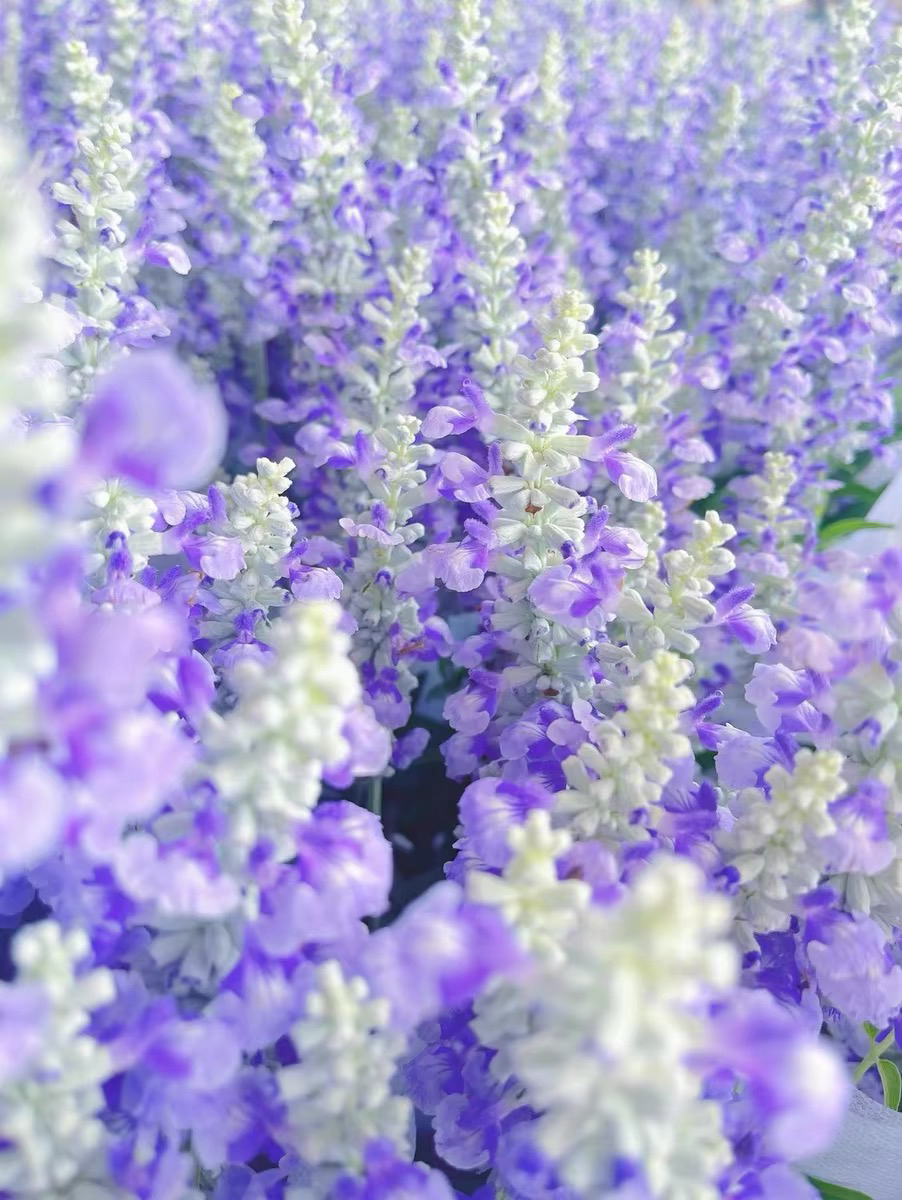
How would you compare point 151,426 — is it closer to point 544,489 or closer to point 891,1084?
point 544,489

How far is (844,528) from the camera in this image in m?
1.25

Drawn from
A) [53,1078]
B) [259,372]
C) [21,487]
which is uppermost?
[21,487]

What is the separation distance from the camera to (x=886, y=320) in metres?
1.18

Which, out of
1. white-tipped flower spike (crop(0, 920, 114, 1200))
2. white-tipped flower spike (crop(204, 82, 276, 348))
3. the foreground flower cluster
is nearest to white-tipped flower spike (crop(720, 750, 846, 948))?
the foreground flower cluster

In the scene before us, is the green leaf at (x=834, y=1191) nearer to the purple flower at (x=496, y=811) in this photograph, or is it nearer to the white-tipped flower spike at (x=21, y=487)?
the purple flower at (x=496, y=811)

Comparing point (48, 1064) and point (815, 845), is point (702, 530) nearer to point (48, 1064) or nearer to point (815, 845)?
point (815, 845)

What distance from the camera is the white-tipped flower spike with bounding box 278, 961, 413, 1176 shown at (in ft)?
1.50

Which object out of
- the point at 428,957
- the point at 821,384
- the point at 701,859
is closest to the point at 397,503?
the point at 701,859

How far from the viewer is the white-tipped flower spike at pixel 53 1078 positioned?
43 centimetres

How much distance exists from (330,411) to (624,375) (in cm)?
29

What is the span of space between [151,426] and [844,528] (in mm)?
1016

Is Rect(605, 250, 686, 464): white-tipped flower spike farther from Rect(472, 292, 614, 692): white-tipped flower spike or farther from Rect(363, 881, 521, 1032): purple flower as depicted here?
Rect(363, 881, 521, 1032): purple flower

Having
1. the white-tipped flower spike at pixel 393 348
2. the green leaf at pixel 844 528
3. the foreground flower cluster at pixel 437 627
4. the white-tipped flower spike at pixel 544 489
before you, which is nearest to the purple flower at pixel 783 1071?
the foreground flower cluster at pixel 437 627

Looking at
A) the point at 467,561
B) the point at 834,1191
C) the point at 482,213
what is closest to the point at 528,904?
the point at 467,561
